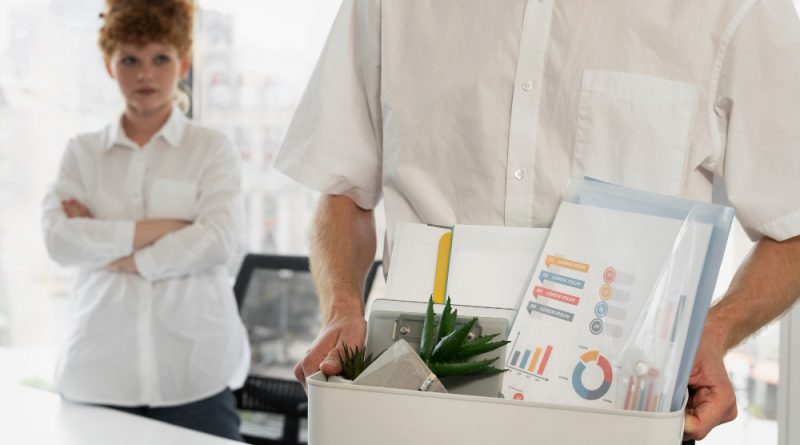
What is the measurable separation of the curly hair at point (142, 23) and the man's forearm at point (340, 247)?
174 cm

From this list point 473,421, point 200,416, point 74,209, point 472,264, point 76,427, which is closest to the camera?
point 473,421

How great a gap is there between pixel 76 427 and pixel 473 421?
1177 millimetres

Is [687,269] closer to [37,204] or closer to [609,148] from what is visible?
[609,148]

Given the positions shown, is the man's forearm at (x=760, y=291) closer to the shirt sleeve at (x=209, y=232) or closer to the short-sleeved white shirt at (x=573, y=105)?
the short-sleeved white shirt at (x=573, y=105)

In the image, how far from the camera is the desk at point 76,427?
1514mm

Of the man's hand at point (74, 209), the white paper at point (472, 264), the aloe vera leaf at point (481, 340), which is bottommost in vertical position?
the aloe vera leaf at point (481, 340)

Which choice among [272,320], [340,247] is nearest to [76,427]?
[340,247]

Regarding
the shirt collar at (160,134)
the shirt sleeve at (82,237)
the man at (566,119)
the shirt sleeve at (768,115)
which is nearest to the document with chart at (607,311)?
the man at (566,119)

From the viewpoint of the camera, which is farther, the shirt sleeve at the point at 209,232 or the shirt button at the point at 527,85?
the shirt sleeve at the point at 209,232

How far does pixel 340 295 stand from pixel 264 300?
1.88 metres

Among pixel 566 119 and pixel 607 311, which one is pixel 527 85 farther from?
pixel 607 311

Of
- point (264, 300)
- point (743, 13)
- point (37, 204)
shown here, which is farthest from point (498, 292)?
point (37, 204)

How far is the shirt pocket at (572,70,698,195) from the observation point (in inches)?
41.0

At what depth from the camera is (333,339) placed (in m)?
0.98
